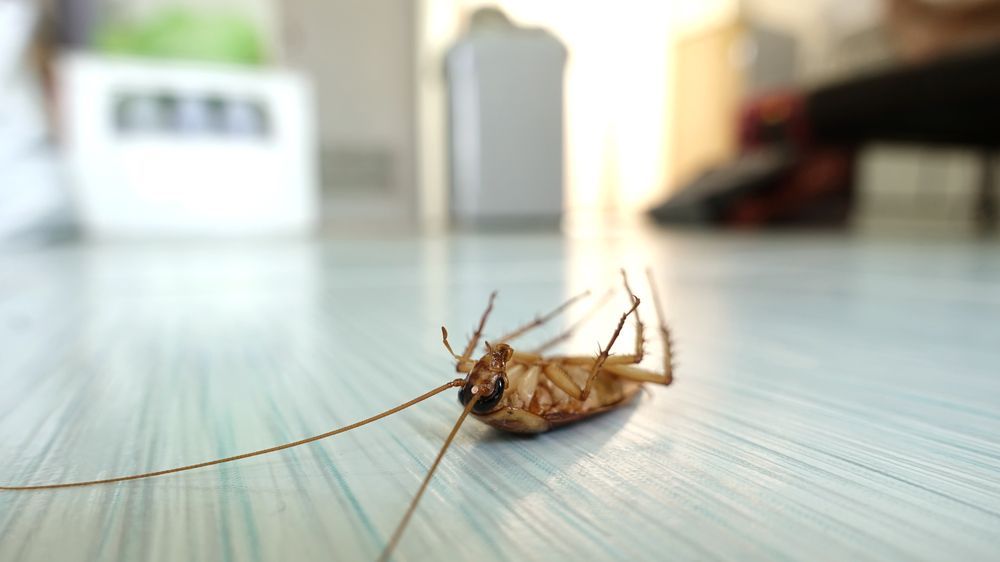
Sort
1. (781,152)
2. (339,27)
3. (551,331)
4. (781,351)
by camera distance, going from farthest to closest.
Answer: (339,27)
(781,152)
(551,331)
(781,351)

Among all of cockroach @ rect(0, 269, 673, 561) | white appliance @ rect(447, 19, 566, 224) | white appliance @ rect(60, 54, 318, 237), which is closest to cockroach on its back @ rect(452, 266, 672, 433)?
cockroach @ rect(0, 269, 673, 561)

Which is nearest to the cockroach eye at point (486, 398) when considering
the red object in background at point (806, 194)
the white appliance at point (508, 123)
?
the white appliance at point (508, 123)

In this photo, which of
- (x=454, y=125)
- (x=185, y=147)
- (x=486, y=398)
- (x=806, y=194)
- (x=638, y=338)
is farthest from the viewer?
(x=806, y=194)

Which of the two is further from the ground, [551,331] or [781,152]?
[781,152]

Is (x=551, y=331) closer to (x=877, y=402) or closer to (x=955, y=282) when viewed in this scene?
(x=877, y=402)

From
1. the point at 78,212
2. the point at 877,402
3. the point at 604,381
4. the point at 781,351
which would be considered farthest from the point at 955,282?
the point at 78,212

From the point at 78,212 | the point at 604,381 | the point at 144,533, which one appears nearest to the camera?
the point at 144,533

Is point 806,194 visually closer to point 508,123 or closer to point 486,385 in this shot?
point 508,123

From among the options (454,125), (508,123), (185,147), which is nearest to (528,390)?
(508,123)
